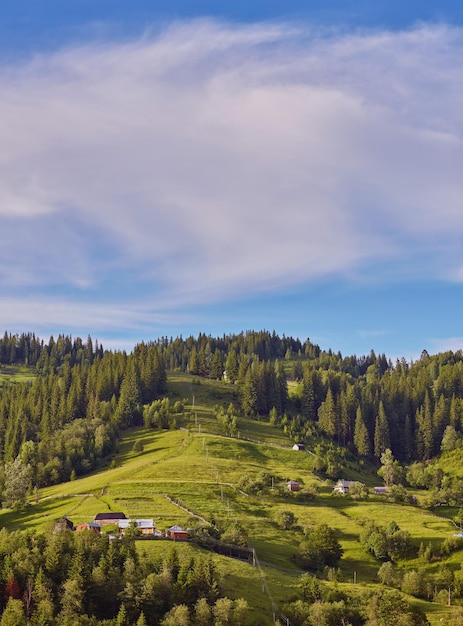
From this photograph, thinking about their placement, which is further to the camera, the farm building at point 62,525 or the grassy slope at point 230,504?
the farm building at point 62,525

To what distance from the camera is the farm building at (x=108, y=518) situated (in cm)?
10750

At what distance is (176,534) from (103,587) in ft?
72.7

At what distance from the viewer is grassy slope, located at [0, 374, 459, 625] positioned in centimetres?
9531

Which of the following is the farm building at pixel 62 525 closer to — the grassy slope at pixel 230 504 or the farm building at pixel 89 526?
the farm building at pixel 89 526

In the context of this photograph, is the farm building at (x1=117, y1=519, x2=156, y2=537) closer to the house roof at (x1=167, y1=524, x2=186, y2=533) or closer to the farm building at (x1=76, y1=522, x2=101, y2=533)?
the house roof at (x1=167, y1=524, x2=186, y2=533)

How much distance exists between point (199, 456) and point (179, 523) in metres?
47.8

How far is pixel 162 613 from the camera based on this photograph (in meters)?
79.1

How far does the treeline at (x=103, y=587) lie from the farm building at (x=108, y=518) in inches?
729

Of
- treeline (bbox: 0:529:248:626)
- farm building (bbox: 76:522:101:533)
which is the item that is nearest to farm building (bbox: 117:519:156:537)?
farm building (bbox: 76:522:101:533)

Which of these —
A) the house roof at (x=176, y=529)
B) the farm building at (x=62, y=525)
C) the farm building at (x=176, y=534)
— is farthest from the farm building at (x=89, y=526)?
the house roof at (x=176, y=529)

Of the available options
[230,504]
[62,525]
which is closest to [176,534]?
[62,525]

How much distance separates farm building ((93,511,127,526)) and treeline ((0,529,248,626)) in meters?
18.5

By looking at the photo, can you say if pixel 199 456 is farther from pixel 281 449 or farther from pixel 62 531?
pixel 62 531

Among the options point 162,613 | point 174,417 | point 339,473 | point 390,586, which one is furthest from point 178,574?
point 174,417
